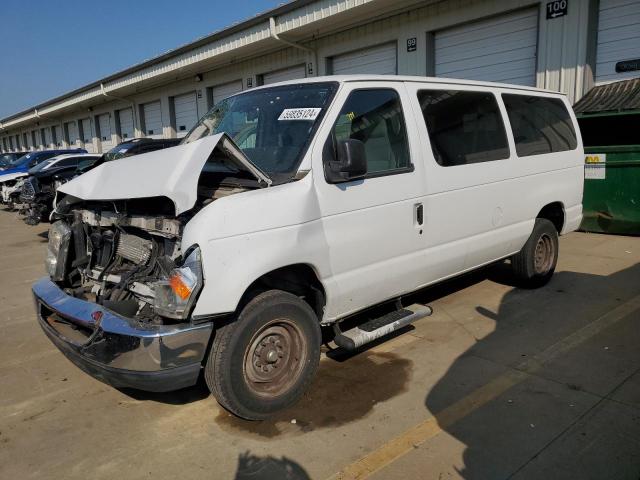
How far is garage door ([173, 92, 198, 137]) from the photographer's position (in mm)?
20875

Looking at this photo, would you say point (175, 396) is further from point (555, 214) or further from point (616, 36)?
point (616, 36)

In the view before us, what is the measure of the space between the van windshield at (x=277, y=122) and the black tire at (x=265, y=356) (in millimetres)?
896

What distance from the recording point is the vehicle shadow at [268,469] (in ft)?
9.17

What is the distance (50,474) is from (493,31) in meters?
11.0

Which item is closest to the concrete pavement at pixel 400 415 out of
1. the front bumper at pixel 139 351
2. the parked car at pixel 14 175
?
the front bumper at pixel 139 351

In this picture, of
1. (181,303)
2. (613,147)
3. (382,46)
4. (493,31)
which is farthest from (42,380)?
(382,46)

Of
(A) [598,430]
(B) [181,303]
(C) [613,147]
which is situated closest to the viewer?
(B) [181,303]

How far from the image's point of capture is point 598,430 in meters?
3.07

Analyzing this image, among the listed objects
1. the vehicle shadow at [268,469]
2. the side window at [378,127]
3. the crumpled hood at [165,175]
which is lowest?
the vehicle shadow at [268,469]

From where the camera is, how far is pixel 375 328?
380 cm

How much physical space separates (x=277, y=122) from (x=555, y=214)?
147 inches

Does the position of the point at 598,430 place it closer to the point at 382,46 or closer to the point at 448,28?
the point at 448,28

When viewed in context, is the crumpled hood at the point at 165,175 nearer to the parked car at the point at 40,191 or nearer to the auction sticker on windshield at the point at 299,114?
the auction sticker on windshield at the point at 299,114

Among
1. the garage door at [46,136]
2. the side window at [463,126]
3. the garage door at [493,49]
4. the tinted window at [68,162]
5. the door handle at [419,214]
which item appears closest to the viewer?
the door handle at [419,214]
